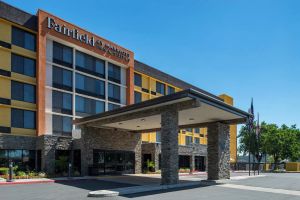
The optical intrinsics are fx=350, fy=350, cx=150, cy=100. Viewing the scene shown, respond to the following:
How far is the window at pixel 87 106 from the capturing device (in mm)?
37094

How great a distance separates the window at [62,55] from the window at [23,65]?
2551mm

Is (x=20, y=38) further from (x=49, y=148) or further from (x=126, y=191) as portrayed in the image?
(x=126, y=191)

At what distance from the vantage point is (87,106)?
38.2 meters

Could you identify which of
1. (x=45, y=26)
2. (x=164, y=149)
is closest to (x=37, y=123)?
(x=45, y=26)

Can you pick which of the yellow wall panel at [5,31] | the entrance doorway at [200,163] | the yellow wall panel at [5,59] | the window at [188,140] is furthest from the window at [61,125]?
the window at [188,140]

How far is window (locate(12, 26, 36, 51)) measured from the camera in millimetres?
31547

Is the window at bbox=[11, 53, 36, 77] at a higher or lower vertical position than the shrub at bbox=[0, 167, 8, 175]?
higher

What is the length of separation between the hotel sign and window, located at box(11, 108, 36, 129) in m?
8.53

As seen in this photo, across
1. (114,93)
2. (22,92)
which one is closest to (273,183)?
(114,93)

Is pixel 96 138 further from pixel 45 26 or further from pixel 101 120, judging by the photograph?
pixel 45 26

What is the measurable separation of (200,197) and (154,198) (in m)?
2.34

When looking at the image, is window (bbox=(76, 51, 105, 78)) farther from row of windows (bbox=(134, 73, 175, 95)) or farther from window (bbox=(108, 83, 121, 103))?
row of windows (bbox=(134, 73, 175, 95))

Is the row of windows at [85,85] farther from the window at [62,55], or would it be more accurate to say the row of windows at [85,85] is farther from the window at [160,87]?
the window at [160,87]

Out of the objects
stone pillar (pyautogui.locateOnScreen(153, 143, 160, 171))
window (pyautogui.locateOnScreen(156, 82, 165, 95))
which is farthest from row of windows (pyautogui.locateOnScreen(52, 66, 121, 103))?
window (pyautogui.locateOnScreen(156, 82, 165, 95))
